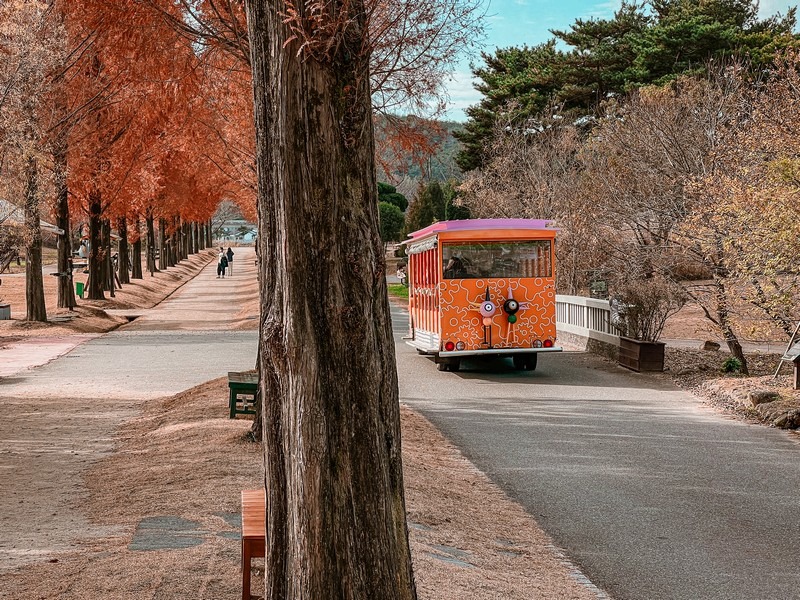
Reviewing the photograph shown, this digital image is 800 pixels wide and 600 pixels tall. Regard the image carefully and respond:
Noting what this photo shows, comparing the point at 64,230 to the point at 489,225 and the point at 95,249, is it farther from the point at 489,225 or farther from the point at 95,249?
the point at 489,225

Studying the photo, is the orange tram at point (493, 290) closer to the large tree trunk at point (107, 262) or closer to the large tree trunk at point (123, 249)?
the large tree trunk at point (107, 262)

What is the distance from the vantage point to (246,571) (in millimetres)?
5188

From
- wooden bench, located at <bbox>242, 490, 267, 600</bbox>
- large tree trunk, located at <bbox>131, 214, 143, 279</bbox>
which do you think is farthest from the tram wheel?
large tree trunk, located at <bbox>131, 214, 143, 279</bbox>

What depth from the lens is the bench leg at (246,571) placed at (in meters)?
5.18

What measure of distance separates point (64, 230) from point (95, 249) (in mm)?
4594

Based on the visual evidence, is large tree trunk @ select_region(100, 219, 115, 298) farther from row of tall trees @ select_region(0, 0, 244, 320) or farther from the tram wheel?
the tram wheel

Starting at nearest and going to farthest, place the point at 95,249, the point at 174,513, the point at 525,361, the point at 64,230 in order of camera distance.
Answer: the point at 174,513 < the point at 525,361 < the point at 64,230 < the point at 95,249

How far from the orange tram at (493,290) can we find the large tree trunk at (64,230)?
48.5 ft

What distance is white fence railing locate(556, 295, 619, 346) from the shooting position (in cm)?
2045

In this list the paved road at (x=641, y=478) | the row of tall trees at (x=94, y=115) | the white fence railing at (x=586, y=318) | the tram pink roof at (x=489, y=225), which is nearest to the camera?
the paved road at (x=641, y=478)

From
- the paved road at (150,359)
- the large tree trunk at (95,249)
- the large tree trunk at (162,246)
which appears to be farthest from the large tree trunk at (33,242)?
the large tree trunk at (162,246)

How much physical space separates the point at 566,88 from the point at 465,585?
40.8m

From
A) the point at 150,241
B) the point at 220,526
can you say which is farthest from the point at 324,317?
the point at 150,241

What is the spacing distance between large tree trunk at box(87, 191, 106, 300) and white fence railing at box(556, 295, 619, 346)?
17962 millimetres
